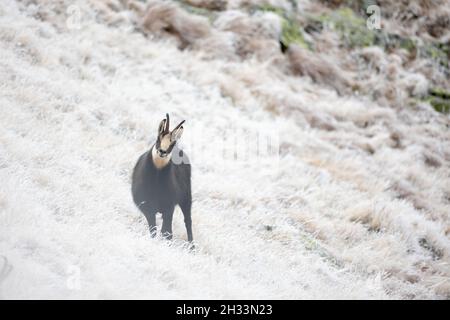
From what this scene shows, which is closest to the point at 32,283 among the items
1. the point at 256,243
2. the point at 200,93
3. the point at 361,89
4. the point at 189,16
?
the point at 256,243

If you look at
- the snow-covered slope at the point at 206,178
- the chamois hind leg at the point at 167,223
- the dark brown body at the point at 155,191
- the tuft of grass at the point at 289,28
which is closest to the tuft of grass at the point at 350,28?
the tuft of grass at the point at 289,28

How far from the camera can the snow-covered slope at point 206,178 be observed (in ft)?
13.6

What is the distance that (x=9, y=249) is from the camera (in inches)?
144

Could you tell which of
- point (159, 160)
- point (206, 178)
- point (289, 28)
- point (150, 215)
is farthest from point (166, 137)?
point (289, 28)

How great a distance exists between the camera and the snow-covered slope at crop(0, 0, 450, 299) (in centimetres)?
413

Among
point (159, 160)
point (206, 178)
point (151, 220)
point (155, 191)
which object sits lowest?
point (206, 178)

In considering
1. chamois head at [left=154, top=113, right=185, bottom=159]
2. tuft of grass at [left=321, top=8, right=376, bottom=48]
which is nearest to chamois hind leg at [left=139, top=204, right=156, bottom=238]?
chamois head at [left=154, top=113, right=185, bottom=159]

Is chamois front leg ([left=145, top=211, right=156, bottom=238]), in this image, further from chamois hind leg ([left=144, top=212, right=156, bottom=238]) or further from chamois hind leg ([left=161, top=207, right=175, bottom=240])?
chamois hind leg ([left=161, top=207, right=175, bottom=240])

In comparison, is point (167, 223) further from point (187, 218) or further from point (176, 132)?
point (176, 132)

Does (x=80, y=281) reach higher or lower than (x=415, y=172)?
higher

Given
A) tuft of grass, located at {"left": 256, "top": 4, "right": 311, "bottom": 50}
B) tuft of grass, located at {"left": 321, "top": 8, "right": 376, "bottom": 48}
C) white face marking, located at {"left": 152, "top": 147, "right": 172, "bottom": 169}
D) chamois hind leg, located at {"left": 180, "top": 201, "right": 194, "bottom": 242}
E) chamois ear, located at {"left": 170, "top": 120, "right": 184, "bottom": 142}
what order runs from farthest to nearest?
tuft of grass, located at {"left": 321, "top": 8, "right": 376, "bottom": 48}, tuft of grass, located at {"left": 256, "top": 4, "right": 311, "bottom": 50}, chamois hind leg, located at {"left": 180, "top": 201, "right": 194, "bottom": 242}, white face marking, located at {"left": 152, "top": 147, "right": 172, "bottom": 169}, chamois ear, located at {"left": 170, "top": 120, "right": 184, "bottom": 142}

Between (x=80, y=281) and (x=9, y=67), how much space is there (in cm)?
518

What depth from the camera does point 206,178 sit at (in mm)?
7348

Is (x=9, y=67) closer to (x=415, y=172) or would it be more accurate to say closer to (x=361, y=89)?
(x=415, y=172)
